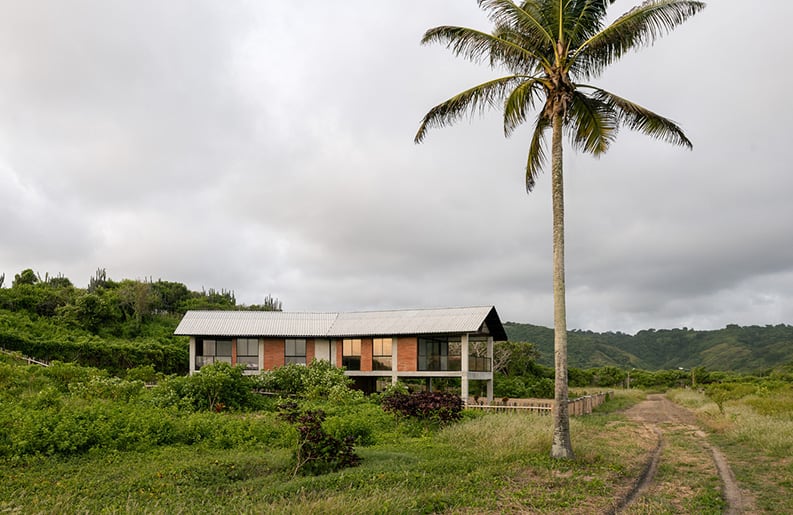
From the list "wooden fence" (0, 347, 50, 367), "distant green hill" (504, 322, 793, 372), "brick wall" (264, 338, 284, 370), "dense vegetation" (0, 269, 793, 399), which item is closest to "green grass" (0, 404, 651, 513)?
"dense vegetation" (0, 269, 793, 399)

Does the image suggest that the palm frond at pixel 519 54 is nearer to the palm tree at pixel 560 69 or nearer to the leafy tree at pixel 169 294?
the palm tree at pixel 560 69

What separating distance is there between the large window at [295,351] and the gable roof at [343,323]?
81 centimetres

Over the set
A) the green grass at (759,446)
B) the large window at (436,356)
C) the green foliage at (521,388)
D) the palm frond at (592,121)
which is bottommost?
the green foliage at (521,388)

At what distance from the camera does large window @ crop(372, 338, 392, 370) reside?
33.4 metres

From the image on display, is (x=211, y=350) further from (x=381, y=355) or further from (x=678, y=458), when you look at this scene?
(x=678, y=458)

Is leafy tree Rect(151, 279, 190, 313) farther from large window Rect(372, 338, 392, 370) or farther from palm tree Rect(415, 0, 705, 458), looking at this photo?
palm tree Rect(415, 0, 705, 458)

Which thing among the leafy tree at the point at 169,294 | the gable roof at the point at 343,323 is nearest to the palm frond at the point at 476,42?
the gable roof at the point at 343,323

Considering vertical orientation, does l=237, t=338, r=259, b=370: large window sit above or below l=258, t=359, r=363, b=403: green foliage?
above

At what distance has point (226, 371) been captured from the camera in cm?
2184

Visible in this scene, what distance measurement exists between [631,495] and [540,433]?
441cm

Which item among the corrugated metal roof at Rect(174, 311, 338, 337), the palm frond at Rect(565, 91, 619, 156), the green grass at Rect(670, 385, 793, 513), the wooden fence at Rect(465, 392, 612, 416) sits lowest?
the wooden fence at Rect(465, 392, 612, 416)

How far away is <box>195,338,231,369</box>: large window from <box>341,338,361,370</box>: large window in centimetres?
658

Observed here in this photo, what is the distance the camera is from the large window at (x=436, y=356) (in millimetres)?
32594

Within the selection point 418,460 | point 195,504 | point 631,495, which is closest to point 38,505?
point 195,504
